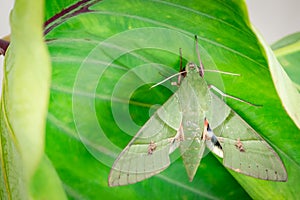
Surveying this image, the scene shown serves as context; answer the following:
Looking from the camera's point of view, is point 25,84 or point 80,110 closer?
point 25,84

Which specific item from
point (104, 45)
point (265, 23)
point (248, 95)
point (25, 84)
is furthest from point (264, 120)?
point (265, 23)

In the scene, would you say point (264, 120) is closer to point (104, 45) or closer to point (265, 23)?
point (104, 45)

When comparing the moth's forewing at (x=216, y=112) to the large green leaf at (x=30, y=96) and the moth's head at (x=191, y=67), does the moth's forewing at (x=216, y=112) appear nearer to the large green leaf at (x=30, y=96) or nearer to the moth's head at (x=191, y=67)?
the moth's head at (x=191, y=67)

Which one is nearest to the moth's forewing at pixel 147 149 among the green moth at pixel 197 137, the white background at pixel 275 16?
the green moth at pixel 197 137

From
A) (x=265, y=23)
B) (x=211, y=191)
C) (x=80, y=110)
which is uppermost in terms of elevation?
(x=265, y=23)

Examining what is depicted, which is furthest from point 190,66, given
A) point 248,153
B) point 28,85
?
point 28,85

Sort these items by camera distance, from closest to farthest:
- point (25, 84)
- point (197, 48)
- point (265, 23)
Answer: point (25, 84)
point (197, 48)
point (265, 23)
